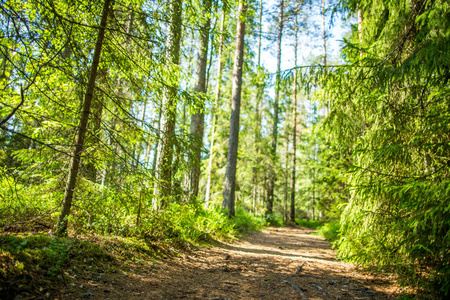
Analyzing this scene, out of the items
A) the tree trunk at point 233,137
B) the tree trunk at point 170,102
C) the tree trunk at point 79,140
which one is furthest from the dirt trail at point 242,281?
the tree trunk at point 233,137

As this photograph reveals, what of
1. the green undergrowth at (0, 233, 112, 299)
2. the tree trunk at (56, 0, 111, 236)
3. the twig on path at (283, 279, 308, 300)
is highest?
the tree trunk at (56, 0, 111, 236)

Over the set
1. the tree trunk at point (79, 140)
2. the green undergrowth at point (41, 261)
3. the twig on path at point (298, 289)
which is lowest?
the twig on path at point (298, 289)

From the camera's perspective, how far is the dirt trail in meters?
3.16

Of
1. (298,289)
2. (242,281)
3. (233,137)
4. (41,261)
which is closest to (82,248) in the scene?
(41,261)

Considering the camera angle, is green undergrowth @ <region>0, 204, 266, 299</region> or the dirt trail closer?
green undergrowth @ <region>0, 204, 266, 299</region>

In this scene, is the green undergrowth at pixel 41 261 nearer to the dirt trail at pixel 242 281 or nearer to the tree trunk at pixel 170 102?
the dirt trail at pixel 242 281

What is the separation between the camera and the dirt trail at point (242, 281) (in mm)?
3156

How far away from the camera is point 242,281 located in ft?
13.2

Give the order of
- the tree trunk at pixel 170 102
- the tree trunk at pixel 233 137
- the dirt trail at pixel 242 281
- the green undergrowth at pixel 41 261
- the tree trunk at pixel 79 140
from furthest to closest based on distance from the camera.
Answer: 1. the tree trunk at pixel 233 137
2. the tree trunk at pixel 170 102
3. the tree trunk at pixel 79 140
4. the dirt trail at pixel 242 281
5. the green undergrowth at pixel 41 261

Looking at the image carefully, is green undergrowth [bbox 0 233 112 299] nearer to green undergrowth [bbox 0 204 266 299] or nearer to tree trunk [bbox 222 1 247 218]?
green undergrowth [bbox 0 204 266 299]

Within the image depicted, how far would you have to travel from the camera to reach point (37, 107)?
13.0 feet

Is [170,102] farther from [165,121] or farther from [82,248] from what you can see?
[82,248]

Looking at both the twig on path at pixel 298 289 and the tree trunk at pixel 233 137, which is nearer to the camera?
the twig on path at pixel 298 289

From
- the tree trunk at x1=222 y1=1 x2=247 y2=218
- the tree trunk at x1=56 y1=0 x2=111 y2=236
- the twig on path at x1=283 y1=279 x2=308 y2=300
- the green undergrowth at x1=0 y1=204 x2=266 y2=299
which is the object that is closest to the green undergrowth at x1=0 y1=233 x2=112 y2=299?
the green undergrowth at x1=0 y1=204 x2=266 y2=299
